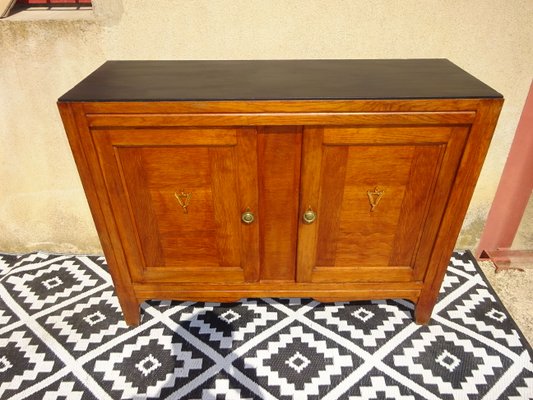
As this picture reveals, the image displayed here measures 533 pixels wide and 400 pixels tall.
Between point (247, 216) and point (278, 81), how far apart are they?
1.59 ft

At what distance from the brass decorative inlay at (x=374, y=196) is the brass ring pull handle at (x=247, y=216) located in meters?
0.42

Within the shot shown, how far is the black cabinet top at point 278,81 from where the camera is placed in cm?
116

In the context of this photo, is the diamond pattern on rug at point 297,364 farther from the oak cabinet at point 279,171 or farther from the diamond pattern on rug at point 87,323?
the diamond pattern on rug at point 87,323

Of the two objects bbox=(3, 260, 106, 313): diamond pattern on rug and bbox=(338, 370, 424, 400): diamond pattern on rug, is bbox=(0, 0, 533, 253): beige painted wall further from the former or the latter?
bbox=(338, 370, 424, 400): diamond pattern on rug

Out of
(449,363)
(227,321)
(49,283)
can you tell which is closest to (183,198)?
(227,321)

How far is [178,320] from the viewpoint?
1.71 m

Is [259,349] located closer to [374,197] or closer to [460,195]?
[374,197]

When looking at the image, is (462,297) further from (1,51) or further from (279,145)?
(1,51)

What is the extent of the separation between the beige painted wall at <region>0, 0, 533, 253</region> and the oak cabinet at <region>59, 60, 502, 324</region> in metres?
0.11

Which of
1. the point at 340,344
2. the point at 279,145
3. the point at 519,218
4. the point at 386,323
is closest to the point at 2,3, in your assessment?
the point at 279,145

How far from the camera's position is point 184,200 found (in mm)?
1346

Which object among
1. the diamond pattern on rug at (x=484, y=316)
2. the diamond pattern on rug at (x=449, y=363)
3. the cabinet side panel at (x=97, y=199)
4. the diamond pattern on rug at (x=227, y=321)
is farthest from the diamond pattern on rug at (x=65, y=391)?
the diamond pattern on rug at (x=484, y=316)

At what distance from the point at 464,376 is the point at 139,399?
Result: 1247 mm

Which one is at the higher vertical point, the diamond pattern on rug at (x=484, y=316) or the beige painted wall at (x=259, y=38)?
the beige painted wall at (x=259, y=38)
